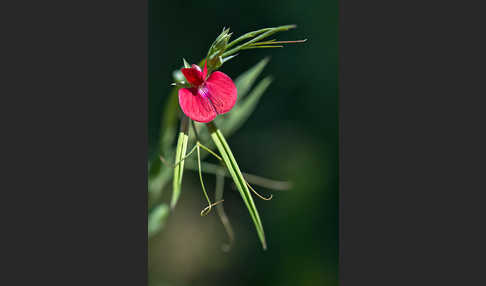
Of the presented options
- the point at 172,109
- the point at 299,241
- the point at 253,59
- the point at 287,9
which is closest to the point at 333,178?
the point at 299,241

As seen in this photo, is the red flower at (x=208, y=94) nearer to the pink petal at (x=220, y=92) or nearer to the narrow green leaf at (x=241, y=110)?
the pink petal at (x=220, y=92)

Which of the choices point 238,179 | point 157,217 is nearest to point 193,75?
point 238,179

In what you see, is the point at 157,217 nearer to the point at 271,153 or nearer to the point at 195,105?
the point at 195,105

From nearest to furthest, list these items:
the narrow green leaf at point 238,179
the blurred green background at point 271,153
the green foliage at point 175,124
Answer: the narrow green leaf at point 238,179 < the green foliage at point 175,124 < the blurred green background at point 271,153

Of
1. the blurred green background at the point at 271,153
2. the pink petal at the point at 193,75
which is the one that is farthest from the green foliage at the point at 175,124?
the blurred green background at the point at 271,153

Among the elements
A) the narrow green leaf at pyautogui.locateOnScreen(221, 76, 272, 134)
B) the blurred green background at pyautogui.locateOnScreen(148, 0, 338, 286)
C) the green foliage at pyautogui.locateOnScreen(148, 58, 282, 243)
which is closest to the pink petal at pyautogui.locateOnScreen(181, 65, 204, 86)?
the green foliage at pyautogui.locateOnScreen(148, 58, 282, 243)
